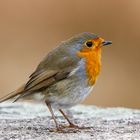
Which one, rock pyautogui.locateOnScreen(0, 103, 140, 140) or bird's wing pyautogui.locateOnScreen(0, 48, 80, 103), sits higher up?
bird's wing pyautogui.locateOnScreen(0, 48, 80, 103)

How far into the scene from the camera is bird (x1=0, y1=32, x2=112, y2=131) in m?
8.74

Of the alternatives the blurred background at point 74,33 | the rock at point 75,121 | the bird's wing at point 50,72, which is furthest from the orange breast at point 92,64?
the blurred background at point 74,33

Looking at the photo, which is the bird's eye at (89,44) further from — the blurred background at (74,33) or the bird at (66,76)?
the blurred background at (74,33)

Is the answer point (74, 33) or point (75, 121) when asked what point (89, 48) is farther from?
point (74, 33)

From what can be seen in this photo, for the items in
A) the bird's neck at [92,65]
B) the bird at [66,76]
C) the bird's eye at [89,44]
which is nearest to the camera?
the bird at [66,76]

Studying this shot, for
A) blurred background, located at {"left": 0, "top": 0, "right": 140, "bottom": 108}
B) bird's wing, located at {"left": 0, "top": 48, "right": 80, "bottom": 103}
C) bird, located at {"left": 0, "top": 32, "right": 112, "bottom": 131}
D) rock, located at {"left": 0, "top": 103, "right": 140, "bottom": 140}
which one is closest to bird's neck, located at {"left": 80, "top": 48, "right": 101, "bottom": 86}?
bird, located at {"left": 0, "top": 32, "right": 112, "bottom": 131}

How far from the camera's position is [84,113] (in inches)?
Answer: 402

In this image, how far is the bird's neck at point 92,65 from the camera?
350 inches

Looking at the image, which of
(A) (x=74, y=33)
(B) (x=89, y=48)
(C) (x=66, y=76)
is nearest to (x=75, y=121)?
(C) (x=66, y=76)

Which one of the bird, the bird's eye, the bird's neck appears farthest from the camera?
the bird's eye

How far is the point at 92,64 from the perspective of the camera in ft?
29.5

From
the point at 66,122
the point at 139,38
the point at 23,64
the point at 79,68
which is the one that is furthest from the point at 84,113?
the point at 139,38

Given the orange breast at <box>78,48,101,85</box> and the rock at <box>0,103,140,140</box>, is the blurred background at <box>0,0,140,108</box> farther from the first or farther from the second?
the orange breast at <box>78,48,101,85</box>

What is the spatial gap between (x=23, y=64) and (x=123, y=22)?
279 centimetres
